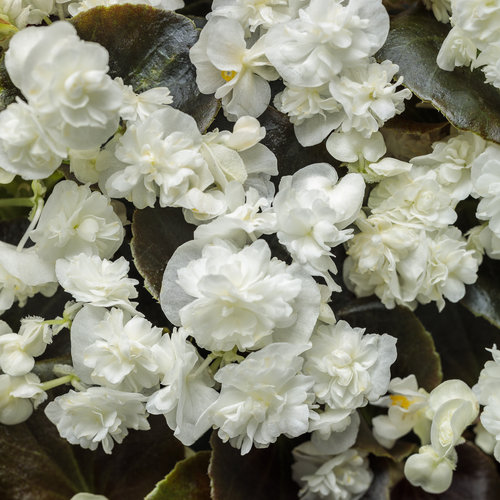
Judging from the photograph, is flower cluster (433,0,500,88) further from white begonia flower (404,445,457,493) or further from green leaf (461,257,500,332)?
white begonia flower (404,445,457,493)

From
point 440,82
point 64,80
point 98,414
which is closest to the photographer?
point 64,80

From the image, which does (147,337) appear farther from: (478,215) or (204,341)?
A: (478,215)

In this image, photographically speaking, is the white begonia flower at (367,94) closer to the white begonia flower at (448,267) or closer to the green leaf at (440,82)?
the green leaf at (440,82)

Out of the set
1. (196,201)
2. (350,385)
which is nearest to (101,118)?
(196,201)

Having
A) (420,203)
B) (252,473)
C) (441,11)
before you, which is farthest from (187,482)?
(441,11)

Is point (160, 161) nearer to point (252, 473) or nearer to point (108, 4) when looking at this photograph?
point (108, 4)

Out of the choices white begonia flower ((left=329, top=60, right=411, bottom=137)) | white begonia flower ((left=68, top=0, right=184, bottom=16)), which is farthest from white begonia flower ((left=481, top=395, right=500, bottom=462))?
white begonia flower ((left=68, top=0, right=184, bottom=16))
